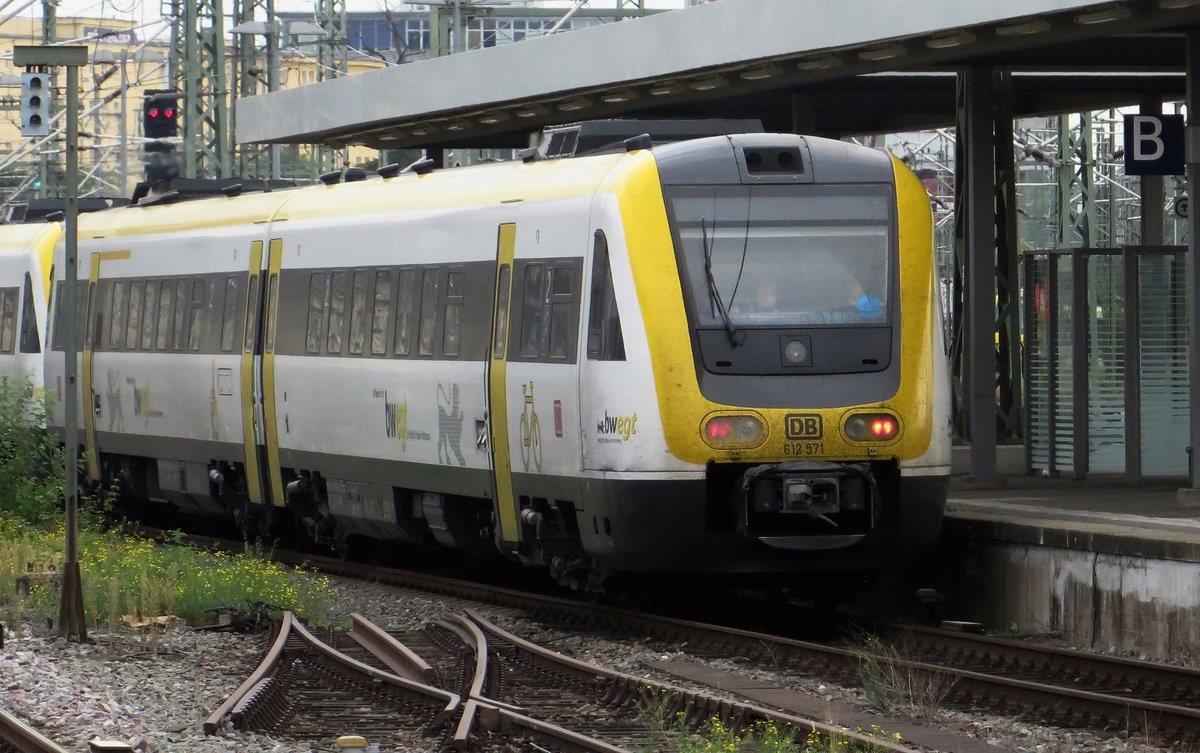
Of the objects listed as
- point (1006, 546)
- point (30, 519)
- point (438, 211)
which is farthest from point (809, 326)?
point (30, 519)

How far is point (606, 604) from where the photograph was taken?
14.3 m

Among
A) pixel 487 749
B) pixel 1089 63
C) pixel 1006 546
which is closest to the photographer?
pixel 487 749

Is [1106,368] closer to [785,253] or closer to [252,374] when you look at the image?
[785,253]

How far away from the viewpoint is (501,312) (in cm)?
1417

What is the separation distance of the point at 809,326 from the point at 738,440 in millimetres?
820

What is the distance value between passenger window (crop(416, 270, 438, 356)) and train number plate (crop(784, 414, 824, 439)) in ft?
11.5

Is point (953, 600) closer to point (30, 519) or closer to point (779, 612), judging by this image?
point (779, 612)

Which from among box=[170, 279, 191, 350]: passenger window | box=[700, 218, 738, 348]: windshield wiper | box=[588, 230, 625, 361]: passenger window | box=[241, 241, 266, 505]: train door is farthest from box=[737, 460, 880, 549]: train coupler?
box=[170, 279, 191, 350]: passenger window

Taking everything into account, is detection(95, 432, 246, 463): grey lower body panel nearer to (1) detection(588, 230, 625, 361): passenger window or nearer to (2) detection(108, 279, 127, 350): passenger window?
(2) detection(108, 279, 127, 350): passenger window

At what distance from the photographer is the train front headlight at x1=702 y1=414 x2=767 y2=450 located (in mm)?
12398

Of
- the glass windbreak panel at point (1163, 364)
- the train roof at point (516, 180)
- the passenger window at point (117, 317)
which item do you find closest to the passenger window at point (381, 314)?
the train roof at point (516, 180)

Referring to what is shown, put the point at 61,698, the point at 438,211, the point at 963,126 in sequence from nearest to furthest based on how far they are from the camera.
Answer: the point at 61,698 → the point at 438,211 → the point at 963,126

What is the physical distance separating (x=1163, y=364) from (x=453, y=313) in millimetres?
6854

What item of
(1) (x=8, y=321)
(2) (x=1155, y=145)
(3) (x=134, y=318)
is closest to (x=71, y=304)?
(3) (x=134, y=318)
